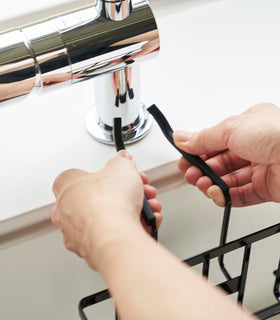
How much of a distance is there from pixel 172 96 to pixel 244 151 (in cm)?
15

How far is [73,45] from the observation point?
18.6 inches

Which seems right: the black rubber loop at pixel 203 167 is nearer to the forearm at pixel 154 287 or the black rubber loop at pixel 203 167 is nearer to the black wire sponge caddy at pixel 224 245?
the black wire sponge caddy at pixel 224 245

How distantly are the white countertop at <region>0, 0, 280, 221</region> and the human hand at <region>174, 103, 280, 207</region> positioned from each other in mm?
42

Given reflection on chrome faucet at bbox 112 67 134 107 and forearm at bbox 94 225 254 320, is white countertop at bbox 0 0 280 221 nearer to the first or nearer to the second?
reflection on chrome faucet at bbox 112 67 134 107

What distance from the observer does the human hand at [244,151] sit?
53cm

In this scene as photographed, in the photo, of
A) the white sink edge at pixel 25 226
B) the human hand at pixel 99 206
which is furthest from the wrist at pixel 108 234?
the white sink edge at pixel 25 226

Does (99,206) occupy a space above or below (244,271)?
above

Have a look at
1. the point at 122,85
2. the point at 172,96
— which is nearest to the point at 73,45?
the point at 122,85

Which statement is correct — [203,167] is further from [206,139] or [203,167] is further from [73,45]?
[73,45]

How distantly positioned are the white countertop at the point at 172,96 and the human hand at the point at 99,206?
0.07 meters

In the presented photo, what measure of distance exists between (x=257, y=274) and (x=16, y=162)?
32cm

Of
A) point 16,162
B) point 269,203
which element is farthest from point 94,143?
point 269,203

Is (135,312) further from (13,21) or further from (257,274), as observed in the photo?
(13,21)

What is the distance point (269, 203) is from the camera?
0.64m
